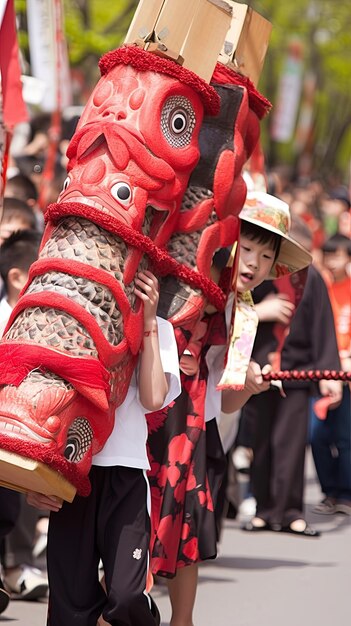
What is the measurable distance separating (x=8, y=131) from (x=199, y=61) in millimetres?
1865

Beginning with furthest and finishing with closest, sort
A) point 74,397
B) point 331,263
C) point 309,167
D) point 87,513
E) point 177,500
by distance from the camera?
point 309,167
point 331,263
point 177,500
point 87,513
point 74,397

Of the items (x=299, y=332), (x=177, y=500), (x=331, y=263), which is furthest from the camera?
(x=331, y=263)

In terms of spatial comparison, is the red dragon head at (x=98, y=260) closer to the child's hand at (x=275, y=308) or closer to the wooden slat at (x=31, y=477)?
the wooden slat at (x=31, y=477)

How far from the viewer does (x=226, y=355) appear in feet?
17.9

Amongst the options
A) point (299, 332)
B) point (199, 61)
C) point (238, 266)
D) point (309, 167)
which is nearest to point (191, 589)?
point (238, 266)

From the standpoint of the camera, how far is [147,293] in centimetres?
456

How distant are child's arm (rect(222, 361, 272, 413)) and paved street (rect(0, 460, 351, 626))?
1.15 meters

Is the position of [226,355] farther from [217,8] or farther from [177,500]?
[217,8]

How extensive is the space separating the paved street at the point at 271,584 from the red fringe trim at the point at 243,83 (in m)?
2.43

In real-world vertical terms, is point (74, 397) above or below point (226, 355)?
below

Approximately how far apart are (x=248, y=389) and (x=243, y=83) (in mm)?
1274

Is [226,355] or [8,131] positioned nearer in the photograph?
[226,355]

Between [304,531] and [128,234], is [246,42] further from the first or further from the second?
[304,531]

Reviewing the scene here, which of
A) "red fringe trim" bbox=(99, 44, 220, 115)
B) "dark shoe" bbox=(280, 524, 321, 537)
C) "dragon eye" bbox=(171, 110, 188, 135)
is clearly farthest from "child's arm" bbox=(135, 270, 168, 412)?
"dark shoe" bbox=(280, 524, 321, 537)
